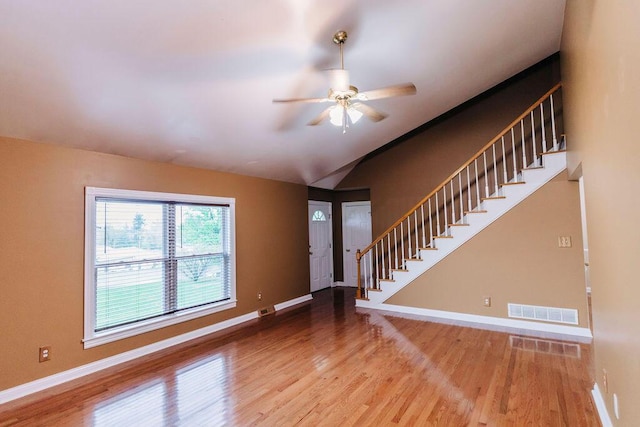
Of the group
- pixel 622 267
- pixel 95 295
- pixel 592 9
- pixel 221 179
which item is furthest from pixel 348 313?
pixel 592 9

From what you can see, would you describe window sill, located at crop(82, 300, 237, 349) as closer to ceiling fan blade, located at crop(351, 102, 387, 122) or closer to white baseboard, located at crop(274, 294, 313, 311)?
white baseboard, located at crop(274, 294, 313, 311)

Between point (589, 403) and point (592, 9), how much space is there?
293 centimetres

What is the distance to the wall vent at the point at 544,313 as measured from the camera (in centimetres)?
421

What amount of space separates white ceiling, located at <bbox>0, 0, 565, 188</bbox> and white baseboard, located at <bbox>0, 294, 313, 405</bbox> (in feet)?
7.56

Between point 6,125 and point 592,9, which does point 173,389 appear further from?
point 592,9

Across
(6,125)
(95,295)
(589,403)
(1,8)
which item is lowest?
(589,403)

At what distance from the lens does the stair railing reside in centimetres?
519

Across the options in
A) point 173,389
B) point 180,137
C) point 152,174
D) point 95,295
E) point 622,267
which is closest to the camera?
point 622,267

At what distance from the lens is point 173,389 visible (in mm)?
3020

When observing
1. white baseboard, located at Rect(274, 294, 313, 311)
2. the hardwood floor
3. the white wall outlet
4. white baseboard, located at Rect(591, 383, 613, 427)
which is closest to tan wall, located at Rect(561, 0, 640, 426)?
white baseboard, located at Rect(591, 383, 613, 427)

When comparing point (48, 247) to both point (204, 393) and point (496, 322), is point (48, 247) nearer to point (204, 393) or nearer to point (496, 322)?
point (204, 393)

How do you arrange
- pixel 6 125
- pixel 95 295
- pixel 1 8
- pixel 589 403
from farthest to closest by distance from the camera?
pixel 95 295
pixel 6 125
pixel 589 403
pixel 1 8

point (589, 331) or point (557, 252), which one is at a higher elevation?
point (557, 252)

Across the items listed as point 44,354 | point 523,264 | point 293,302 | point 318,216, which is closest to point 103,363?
point 44,354
